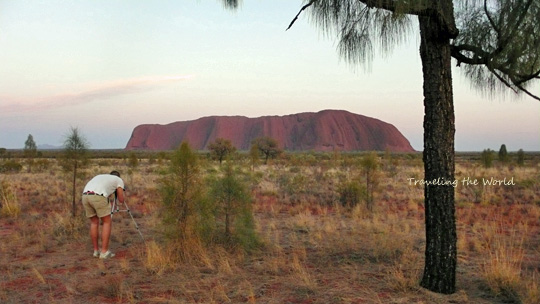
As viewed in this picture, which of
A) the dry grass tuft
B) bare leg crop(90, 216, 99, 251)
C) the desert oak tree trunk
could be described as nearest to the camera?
the desert oak tree trunk

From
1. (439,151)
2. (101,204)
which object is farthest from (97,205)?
(439,151)

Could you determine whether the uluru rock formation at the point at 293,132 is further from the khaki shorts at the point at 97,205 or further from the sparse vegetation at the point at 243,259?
the khaki shorts at the point at 97,205

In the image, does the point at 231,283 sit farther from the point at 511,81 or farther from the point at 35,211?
the point at 35,211

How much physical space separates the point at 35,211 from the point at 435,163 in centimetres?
1185

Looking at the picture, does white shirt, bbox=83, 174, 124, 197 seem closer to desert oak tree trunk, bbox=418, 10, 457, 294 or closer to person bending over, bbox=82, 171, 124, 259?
person bending over, bbox=82, 171, 124, 259

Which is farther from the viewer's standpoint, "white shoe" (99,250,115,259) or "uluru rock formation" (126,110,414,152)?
"uluru rock formation" (126,110,414,152)

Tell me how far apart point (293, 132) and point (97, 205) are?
153163mm

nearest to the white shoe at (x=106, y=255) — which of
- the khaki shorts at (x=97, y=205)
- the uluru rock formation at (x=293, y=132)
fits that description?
the khaki shorts at (x=97, y=205)

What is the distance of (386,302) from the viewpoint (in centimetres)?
463

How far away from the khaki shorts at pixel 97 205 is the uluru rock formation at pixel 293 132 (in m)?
143

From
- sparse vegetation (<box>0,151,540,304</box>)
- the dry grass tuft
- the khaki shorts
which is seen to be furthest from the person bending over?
the dry grass tuft

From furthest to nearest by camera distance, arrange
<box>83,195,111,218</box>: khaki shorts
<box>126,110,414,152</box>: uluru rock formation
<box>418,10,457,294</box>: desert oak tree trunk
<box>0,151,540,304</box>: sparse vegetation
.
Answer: <box>126,110,414,152</box>: uluru rock formation → <box>83,195,111,218</box>: khaki shorts → <box>0,151,540,304</box>: sparse vegetation → <box>418,10,457,294</box>: desert oak tree trunk

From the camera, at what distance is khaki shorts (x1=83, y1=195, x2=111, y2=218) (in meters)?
6.80

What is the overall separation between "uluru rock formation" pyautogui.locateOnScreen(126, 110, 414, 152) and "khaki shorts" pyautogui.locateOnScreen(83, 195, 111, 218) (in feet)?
468
